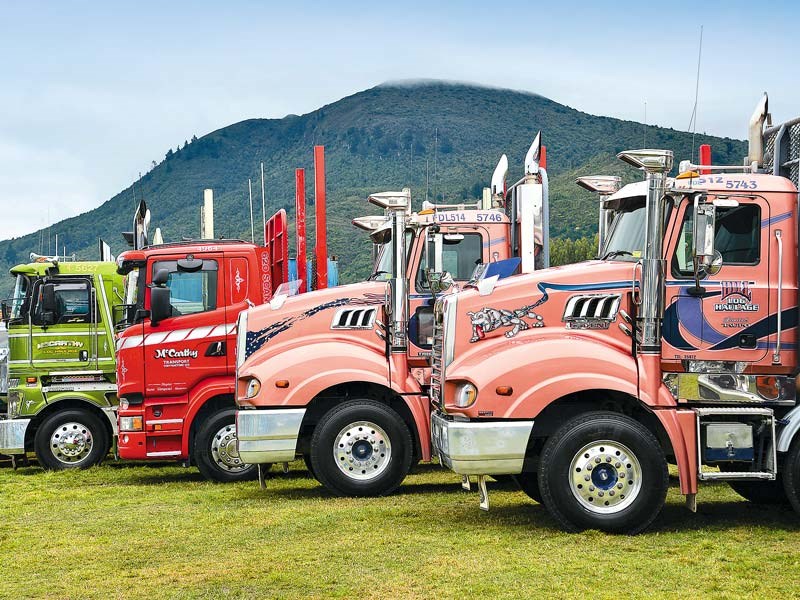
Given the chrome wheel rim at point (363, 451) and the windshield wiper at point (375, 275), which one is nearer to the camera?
the chrome wheel rim at point (363, 451)

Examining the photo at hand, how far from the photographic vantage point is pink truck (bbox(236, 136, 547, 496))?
11359mm

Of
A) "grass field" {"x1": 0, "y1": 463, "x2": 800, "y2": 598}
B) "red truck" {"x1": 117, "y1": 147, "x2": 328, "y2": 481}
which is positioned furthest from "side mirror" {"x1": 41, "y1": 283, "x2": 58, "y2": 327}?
"grass field" {"x1": 0, "y1": 463, "x2": 800, "y2": 598}

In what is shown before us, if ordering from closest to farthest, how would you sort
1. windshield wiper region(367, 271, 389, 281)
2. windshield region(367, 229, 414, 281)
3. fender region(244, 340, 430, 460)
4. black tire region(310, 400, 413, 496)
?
black tire region(310, 400, 413, 496) → fender region(244, 340, 430, 460) → windshield region(367, 229, 414, 281) → windshield wiper region(367, 271, 389, 281)

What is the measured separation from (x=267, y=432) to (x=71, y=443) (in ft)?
17.4

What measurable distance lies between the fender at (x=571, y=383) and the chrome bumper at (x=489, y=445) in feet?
0.32

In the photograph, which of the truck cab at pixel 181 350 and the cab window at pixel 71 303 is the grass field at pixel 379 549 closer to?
the truck cab at pixel 181 350

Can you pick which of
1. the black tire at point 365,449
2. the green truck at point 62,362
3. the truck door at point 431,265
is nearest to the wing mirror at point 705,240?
the truck door at point 431,265

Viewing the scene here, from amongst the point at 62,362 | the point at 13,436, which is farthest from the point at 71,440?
the point at 62,362

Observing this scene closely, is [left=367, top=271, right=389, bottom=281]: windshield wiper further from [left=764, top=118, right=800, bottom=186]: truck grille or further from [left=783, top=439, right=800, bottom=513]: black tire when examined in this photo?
[left=783, top=439, right=800, bottom=513]: black tire

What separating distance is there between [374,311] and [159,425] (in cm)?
334

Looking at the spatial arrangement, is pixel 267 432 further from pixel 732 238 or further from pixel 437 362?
pixel 732 238

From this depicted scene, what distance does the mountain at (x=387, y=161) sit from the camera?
104m

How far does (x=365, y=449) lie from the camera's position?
1144 centimetres

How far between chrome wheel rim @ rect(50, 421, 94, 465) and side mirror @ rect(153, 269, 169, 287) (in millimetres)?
3394
